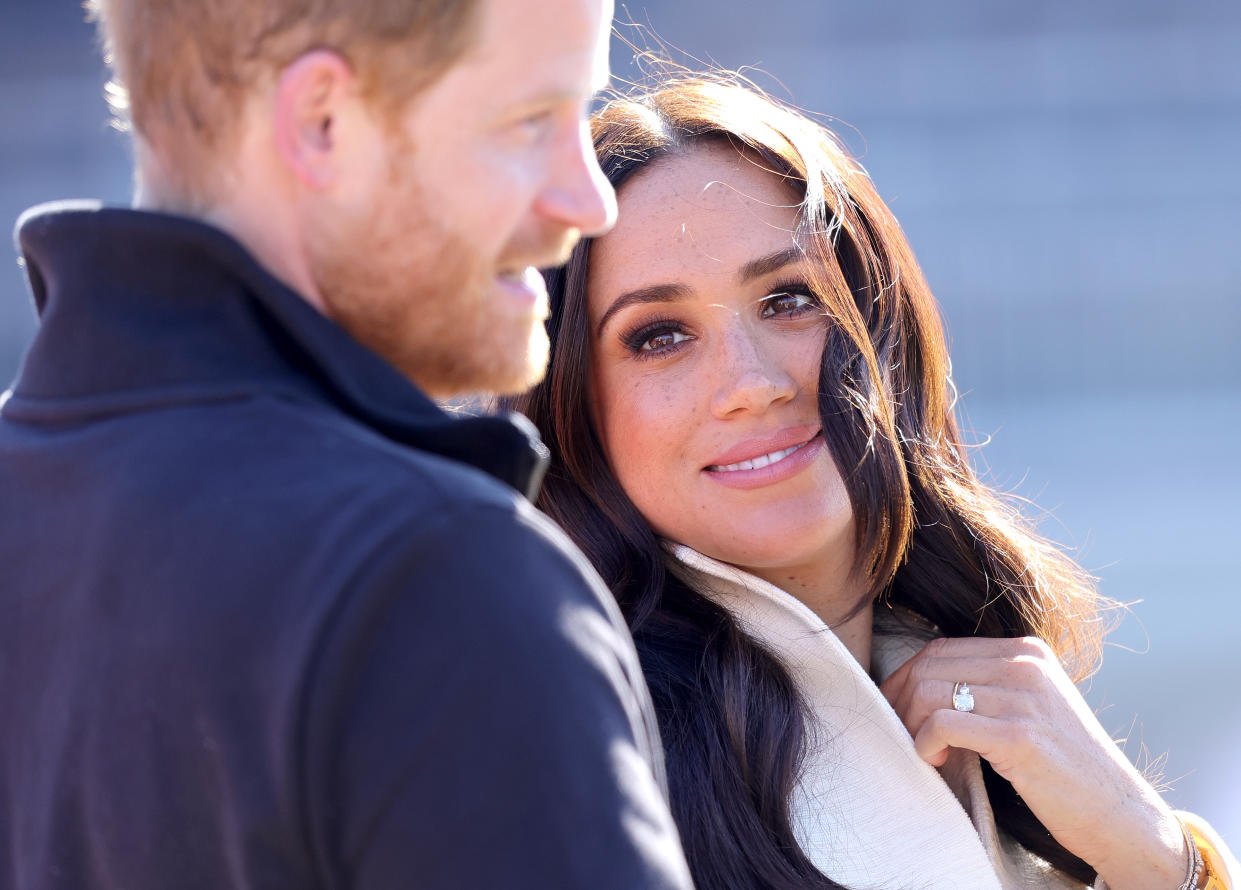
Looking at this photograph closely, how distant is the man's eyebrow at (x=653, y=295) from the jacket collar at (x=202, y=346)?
1.18 metres

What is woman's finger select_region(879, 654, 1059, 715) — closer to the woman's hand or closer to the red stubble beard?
the woman's hand

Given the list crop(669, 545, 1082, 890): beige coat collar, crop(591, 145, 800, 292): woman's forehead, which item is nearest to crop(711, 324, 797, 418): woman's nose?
crop(591, 145, 800, 292): woman's forehead

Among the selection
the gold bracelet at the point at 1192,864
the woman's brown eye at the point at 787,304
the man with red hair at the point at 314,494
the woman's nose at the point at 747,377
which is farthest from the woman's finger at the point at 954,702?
the man with red hair at the point at 314,494

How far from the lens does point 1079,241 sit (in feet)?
45.2

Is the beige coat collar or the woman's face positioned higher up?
the woman's face

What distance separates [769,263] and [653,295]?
0.59 ft

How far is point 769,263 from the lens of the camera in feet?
6.65

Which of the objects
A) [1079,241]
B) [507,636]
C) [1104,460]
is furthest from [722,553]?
[1079,241]

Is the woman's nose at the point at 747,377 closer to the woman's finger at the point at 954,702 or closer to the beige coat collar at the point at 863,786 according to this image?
the beige coat collar at the point at 863,786

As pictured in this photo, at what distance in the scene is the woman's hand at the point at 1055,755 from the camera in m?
1.91

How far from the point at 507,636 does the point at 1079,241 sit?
1405 centimetres

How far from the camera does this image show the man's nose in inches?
35.4

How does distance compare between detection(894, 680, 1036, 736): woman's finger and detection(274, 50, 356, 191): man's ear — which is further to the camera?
detection(894, 680, 1036, 736): woman's finger

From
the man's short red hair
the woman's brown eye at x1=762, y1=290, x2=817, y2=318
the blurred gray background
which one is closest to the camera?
the man's short red hair
